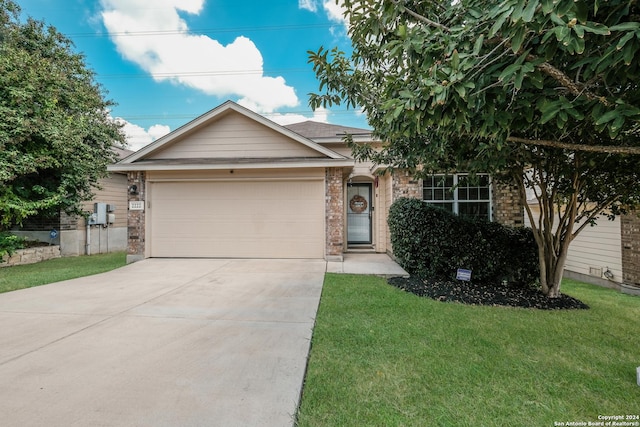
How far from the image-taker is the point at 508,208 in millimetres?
8383

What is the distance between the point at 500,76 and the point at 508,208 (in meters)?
7.72

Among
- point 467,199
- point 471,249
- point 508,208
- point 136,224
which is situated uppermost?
point 467,199

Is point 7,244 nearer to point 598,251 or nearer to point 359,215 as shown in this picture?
point 359,215

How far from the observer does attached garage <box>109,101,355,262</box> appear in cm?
Result: 840

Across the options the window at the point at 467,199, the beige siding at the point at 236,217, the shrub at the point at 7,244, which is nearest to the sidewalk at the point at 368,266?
the beige siding at the point at 236,217

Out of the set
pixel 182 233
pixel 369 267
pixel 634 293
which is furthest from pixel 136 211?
pixel 634 293

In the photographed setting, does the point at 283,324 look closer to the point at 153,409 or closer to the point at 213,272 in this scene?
the point at 153,409

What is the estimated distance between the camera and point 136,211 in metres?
8.47

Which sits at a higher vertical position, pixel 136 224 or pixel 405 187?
pixel 405 187

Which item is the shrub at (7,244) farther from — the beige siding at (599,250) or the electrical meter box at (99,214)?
the beige siding at (599,250)

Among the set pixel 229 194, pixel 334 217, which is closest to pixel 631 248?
pixel 334 217

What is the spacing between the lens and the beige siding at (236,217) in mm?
8469

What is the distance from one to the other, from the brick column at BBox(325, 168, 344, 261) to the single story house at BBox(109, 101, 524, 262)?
40mm

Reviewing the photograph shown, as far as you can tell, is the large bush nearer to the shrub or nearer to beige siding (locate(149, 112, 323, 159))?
beige siding (locate(149, 112, 323, 159))
